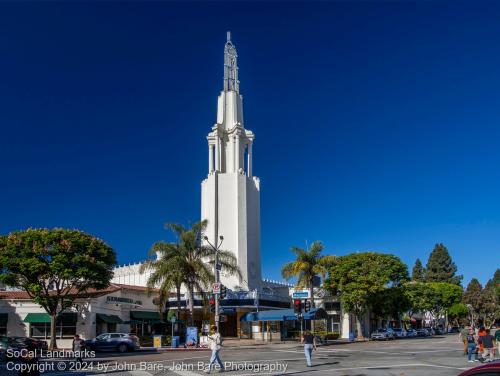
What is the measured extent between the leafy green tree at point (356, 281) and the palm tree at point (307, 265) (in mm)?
1646

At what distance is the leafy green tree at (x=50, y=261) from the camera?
42781mm

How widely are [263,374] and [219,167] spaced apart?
193 ft

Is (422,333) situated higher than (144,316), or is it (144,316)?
(144,316)

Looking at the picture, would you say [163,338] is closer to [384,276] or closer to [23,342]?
[23,342]

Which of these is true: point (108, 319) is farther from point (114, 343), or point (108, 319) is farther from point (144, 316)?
point (114, 343)

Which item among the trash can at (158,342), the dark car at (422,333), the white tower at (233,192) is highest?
the white tower at (233,192)

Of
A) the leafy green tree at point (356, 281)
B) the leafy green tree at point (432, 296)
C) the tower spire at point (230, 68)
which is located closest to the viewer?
the leafy green tree at point (356, 281)

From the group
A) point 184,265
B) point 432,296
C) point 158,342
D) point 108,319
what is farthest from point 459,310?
point 158,342

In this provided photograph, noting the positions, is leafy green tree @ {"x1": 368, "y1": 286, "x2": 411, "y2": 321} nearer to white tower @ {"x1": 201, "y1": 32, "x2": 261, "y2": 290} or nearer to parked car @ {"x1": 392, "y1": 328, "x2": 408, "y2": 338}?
parked car @ {"x1": 392, "y1": 328, "x2": 408, "y2": 338}

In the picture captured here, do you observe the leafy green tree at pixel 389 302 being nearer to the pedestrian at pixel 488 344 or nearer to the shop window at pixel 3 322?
the shop window at pixel 3 322

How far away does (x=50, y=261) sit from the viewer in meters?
43.8

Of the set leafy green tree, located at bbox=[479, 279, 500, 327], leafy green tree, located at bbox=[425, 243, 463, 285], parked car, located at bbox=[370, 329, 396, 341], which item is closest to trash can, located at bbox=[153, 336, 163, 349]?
parked car, located at bbox=[370, 329, 396, 341]

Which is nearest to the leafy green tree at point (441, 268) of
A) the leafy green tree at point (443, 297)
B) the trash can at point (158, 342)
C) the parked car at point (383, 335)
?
the leafy green tree at point (443, 297)

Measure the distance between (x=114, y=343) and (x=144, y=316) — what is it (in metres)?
19.4
